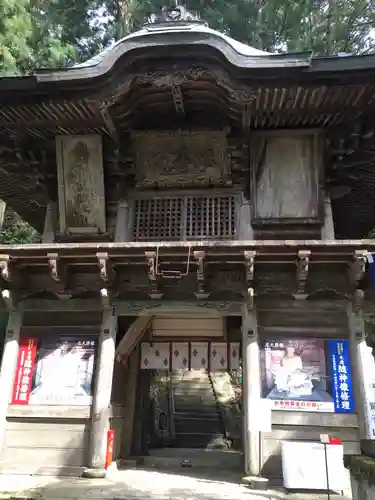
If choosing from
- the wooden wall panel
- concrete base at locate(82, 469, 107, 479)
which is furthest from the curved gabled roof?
concrete base at locate(82, 469, 107, 479)

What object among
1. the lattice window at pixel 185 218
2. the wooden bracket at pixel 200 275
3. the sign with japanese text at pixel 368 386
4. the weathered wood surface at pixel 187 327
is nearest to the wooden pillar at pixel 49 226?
the lattice window at pixel 185 218

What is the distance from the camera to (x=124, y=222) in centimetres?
965

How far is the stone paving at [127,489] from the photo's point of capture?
21.5 feet

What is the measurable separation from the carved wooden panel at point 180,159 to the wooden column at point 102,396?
3148 mm

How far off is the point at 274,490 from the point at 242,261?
12.3 ft

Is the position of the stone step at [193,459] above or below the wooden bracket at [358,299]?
below

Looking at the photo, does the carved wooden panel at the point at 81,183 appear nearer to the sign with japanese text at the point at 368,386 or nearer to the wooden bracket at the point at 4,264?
the wooden bracket at the point at 4,264

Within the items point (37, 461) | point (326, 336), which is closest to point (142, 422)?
point (37, 461)

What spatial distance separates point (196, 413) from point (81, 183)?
11348 mm

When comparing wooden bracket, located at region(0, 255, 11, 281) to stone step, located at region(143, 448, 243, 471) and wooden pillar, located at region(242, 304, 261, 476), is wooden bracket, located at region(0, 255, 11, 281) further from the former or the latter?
stone step, located at region(143, 448, 243, 471)

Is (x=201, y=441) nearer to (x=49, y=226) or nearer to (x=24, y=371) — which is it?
(x=24, y=371)

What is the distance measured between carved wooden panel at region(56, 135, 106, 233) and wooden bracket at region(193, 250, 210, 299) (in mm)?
2756

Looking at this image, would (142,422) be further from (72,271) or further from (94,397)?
(72,271)

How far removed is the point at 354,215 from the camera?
12156 millimetres
